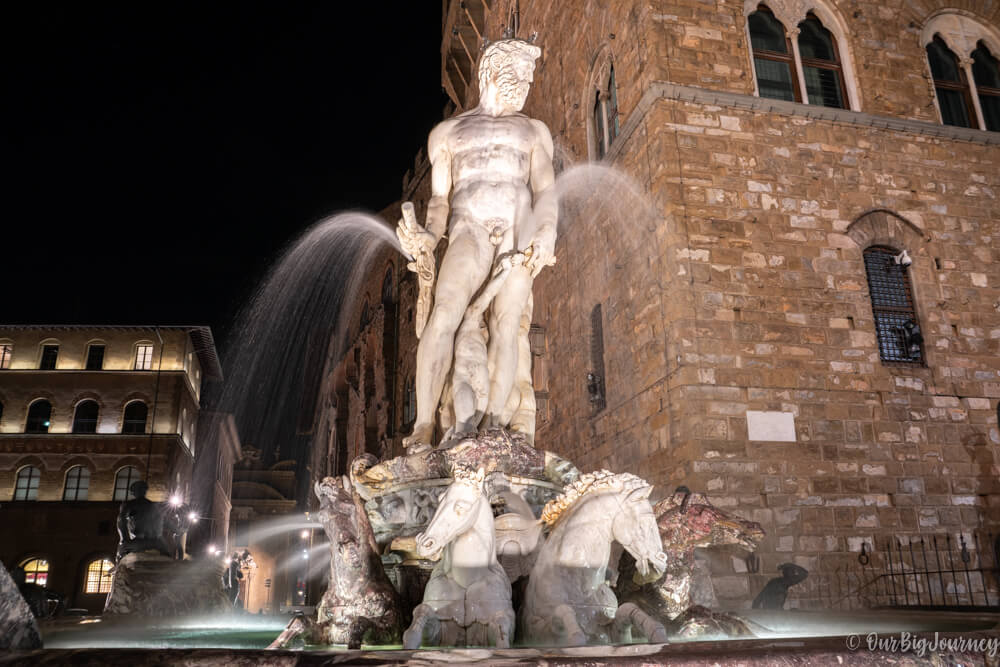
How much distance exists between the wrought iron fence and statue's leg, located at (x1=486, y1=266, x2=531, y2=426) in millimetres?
5831

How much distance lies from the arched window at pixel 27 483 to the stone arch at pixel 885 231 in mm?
35165

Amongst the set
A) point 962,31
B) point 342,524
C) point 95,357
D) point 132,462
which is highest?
point 95,357

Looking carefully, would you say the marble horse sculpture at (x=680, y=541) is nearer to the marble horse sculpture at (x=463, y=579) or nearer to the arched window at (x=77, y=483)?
the marble horse sculpture at (x=463, y=579)

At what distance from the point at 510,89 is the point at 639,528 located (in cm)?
389

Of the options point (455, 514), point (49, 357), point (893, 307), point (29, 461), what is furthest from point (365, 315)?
point (455, 514)

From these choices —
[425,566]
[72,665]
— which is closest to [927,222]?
[425,566]

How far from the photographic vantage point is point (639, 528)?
4125 millimetres

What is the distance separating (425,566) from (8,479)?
37182 mm

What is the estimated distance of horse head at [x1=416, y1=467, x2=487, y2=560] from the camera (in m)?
3.92

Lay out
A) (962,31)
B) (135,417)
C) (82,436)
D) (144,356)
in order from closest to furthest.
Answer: (962,31)
(82,436)
(135,417)
(144,356)

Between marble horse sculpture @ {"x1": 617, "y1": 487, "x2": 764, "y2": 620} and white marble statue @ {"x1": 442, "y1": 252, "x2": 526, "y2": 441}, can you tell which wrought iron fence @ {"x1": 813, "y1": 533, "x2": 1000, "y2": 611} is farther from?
white marble statue @ {"x1": 442, "y1": 252, "x2": 526, "y2": 441}

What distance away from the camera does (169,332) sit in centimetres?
3803

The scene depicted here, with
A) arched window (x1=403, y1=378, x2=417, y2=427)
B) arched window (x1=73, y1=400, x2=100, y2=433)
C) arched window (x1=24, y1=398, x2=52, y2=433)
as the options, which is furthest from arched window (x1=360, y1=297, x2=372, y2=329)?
arched window (x1=24, y1=398, x2=52, y2=433)

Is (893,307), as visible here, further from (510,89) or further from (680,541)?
(680,541)
